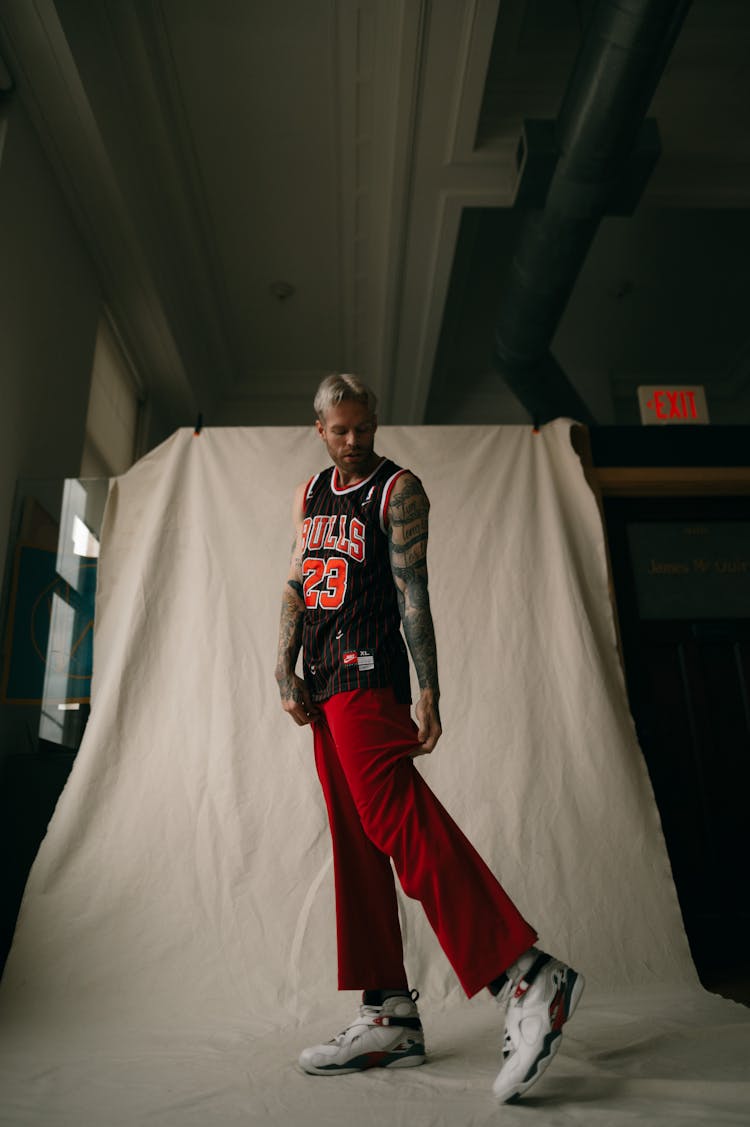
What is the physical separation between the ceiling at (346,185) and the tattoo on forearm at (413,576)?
2.14 metres

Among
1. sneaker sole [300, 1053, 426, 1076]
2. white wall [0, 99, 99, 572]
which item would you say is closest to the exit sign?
white wall [0, 99, 99, 572]

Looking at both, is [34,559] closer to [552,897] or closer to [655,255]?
[552,897]

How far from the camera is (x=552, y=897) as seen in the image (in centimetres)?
230

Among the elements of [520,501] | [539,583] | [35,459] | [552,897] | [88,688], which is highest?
[35,459]

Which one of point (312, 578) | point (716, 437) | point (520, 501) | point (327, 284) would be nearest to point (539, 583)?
point (520, 501)

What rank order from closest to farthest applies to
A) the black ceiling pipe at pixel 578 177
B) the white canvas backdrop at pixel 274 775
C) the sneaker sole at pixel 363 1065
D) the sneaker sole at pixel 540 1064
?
the sneaker sole at pixel 540 1064
the sneaker sole at pixel 363 1065
the white canvas backdrop at pixel 274 775
the black ceiling pipe at pixel 578 177

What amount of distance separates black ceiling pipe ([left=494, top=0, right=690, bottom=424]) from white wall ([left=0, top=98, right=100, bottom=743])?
180cm

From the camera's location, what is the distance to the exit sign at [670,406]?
3.04 meters

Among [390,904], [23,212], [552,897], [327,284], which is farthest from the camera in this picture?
[327,284]

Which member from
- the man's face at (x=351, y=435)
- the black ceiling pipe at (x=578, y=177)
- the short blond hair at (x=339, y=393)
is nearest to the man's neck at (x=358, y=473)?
the man's face at (x=351, y=435)

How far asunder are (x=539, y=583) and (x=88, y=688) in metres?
1.51

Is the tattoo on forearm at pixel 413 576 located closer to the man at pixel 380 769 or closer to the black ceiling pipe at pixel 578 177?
the man at pixel 380 769

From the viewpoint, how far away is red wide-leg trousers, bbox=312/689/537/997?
126 cm

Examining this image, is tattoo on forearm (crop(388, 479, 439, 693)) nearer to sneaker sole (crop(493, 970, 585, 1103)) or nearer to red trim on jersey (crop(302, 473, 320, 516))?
red trim on jersey (crop(302, 473, 320, 516))
